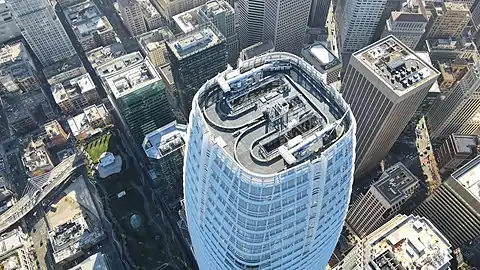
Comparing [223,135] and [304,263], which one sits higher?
[223,135]


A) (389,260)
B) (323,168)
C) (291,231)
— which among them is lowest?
(389,260)

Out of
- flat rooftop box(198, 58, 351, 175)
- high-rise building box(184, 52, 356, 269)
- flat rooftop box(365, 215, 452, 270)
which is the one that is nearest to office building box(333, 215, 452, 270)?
flat rooftop box(365, 215, 452, 270)

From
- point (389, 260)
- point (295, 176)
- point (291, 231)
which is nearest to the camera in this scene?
point (295, 176)

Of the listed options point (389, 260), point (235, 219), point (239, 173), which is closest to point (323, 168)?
point (239, 173)

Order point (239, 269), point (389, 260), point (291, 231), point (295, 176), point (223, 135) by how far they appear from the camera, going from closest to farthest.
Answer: point (295, 176), point (223, 135), point (291, 231), point (239, 269), point (389, 260)

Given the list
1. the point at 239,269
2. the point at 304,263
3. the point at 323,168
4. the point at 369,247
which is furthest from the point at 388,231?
the point at 323,168

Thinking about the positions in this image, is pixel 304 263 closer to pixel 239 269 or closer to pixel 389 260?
pixel 239 269

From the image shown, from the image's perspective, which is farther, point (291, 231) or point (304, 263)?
point (304, 263)
